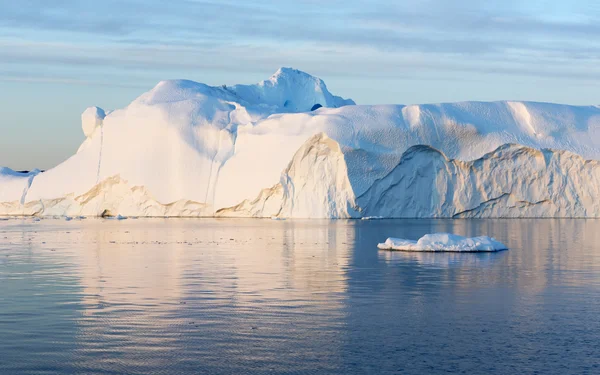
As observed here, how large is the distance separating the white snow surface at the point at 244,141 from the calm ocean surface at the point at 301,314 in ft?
80.9

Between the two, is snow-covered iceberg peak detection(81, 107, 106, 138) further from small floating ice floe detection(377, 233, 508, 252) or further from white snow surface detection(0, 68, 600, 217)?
small floating ice floe detection(377, 233, 508, 252)

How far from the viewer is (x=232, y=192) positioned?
4644cm

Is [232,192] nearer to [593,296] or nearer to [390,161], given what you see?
[390,161]

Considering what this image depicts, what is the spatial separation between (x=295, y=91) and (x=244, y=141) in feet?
60.5

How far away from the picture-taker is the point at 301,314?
986 cm

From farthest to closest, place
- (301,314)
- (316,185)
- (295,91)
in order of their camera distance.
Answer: (295,91) → (316,185) → (301,314)

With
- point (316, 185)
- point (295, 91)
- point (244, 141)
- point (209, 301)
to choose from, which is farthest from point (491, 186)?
point (209, 301)

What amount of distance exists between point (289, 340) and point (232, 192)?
38311 mm

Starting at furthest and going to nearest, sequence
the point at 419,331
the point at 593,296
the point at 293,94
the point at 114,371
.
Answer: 1. the point at 293,94
2. the point at 593,296
3. the point at 419,331
4. the point at 114,371

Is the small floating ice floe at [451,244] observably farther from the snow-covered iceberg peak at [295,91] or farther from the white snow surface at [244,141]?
the snow-covered iceberg peak at [295,91]

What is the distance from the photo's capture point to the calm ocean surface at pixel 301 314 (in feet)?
24.4

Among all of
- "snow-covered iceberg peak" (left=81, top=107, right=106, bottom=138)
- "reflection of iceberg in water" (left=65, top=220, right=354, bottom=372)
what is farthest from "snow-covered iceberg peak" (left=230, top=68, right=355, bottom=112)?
"reflection of iceberg in water" (left=65, top=220, right=354, bottom=372)

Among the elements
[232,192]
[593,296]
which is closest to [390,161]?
[232,192]

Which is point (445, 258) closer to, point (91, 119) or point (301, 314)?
point (301, 314)
